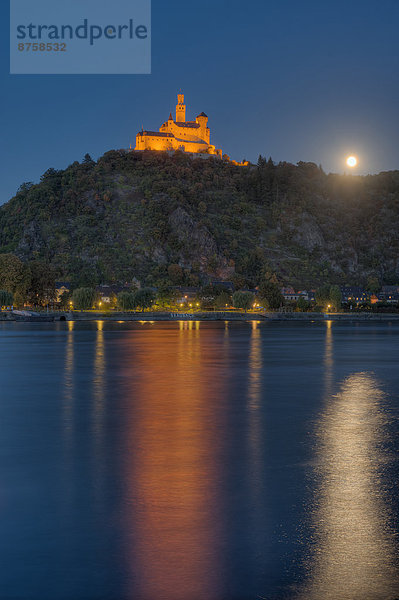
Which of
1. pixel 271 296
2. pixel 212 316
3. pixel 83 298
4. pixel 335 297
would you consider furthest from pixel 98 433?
pixel 335 297

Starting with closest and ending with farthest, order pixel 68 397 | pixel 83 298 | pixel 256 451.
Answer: pixel 256 451 < pixel 68 397 < pixel 83 298

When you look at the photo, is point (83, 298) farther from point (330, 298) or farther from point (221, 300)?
point (330, 298)

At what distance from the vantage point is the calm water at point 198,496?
27.6ft

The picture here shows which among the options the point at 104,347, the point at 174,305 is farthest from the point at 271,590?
the point at 174,305

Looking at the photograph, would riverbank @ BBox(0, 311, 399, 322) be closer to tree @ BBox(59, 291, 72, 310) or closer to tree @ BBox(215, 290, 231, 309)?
tree @ BBox(59, 291, 72, 310)

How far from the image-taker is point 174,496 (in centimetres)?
1208

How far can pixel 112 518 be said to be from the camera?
424 inches

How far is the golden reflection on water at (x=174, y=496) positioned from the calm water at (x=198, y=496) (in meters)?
0.03

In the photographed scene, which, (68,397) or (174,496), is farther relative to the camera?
(68,397)

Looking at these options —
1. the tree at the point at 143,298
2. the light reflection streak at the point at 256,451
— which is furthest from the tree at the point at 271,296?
the light reflection streak at the point at 256,451

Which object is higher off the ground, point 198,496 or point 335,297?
point 335,297

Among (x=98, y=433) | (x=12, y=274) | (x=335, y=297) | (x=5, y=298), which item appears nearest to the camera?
(x=98, y=433)

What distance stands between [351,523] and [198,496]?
299 cm

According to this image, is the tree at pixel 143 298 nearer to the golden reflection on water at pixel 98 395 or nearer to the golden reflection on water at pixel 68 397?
the golden reflection on water at pixel 98 395
